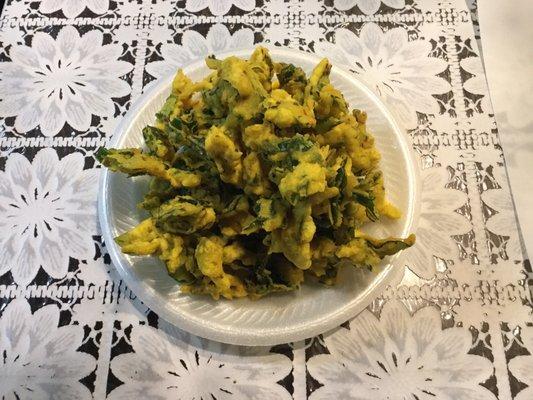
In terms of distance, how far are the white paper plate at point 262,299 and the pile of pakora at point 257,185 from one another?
0.02 metres

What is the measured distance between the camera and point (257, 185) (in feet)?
1.77

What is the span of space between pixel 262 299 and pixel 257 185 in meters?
0.15

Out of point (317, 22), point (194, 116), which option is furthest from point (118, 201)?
point (317, 22)

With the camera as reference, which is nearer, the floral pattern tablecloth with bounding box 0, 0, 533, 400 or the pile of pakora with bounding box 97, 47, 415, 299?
the pile of pakora with bounding box 97, 47, 415, 299

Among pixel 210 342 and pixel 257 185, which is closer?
pixel 257 185

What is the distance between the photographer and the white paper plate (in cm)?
60

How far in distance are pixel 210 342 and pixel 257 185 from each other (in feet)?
0.73

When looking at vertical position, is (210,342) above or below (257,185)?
below

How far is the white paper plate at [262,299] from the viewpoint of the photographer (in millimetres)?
600

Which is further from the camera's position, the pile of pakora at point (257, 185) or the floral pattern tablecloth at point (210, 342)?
the floral pattern tablecloth at point (210, 342)

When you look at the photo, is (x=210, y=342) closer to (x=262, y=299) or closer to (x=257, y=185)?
(x=262, y=299)

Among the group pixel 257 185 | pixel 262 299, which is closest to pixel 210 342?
pixel 262 299

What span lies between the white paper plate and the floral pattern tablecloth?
0.17 ft

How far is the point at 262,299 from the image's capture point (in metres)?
0.61
